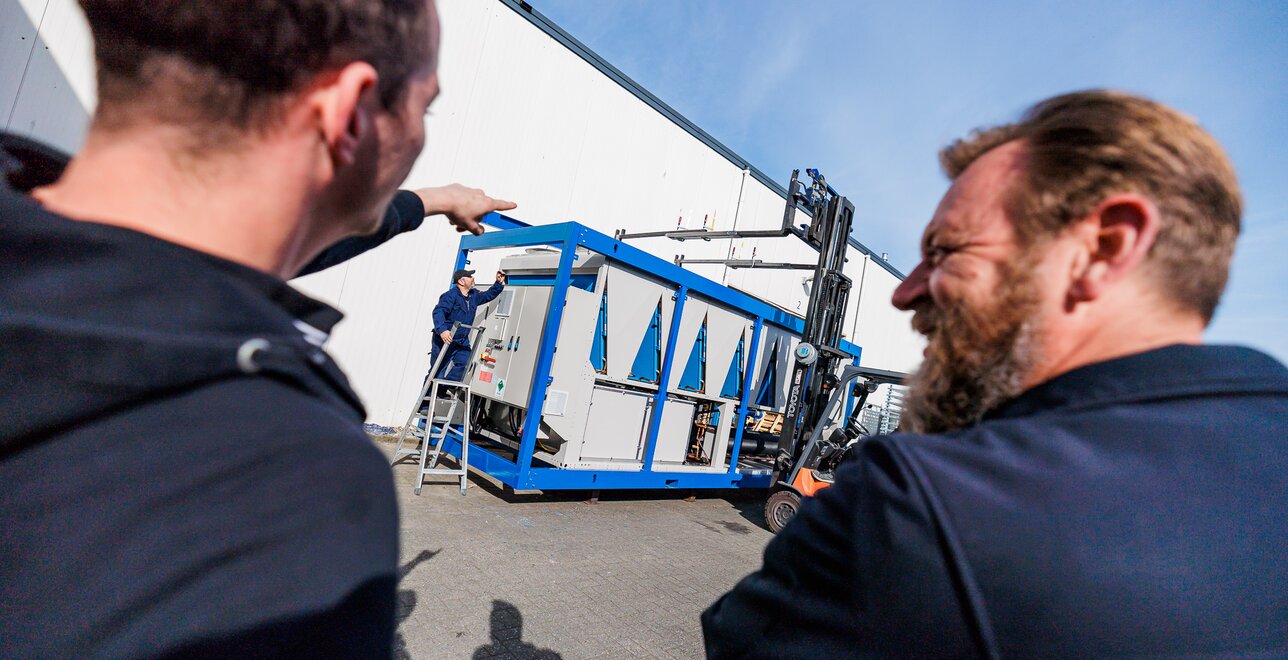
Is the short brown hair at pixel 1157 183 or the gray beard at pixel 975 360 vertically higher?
the short brown hair at pixel 1157 183

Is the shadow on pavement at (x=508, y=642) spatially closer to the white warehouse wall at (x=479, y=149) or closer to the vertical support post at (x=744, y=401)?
the vertical support post at (x=744, y=401)

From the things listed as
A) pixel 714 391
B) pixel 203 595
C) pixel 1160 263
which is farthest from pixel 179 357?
pixel 714 391

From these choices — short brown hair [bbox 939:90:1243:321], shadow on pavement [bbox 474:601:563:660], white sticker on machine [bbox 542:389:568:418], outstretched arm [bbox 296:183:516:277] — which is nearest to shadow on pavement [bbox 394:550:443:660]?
shadow on pavement [bbox 474:601:563:660]

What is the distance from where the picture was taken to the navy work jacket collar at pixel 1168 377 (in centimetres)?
83

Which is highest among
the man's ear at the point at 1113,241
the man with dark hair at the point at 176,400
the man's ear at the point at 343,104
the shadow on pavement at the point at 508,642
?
the man's ear at the point at 1113,241

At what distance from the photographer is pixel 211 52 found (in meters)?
0.64

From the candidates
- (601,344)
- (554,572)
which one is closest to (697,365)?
(601,344)

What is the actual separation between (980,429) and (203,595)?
973mm

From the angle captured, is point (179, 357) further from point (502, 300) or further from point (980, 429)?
point (502, 300)

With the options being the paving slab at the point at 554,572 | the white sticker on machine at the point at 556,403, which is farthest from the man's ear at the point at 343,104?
the white sticker on machine at the point at 556,403

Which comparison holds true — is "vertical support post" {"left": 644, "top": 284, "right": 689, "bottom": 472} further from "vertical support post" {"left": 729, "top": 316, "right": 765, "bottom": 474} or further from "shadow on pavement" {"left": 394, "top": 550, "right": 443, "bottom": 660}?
"shadow on pavement" {"left": 394, "top": 550, "right": 443, "bottom": 660}

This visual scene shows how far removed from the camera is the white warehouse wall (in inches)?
234

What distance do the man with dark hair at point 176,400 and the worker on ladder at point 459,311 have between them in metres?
6.35

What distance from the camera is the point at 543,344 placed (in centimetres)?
564
